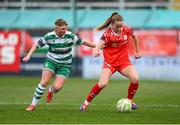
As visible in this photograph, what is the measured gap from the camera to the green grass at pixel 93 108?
50.4ft

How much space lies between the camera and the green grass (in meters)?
15.4

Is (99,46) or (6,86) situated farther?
(6,86)

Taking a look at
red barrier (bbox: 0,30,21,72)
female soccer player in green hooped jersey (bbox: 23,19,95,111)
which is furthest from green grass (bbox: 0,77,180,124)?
red barrier (bbox: 0,30,21,72)

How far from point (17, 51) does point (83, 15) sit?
24.3 ft

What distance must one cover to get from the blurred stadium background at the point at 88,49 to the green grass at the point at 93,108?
0.03 metres

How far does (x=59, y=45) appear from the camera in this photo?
57.5 ft

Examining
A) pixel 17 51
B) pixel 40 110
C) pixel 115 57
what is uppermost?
pixel 115 57

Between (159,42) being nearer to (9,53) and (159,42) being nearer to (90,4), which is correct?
(9,53)

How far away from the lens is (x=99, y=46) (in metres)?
17.4

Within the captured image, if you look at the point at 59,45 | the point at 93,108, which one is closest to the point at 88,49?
the point at 93,108

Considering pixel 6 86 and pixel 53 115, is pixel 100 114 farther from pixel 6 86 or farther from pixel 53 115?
pixel 6 86

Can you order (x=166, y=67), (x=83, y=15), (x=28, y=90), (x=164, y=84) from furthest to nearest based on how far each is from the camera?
1. (x=83, y=15)
2. (x=166, y=67)
3. (x=164, y=84)
4. (x=28, y=90)

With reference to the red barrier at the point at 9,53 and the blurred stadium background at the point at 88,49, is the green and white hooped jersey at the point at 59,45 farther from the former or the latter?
the red barrier at the point at 9,53

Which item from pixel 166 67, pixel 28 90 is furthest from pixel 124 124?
pixel 166 67
